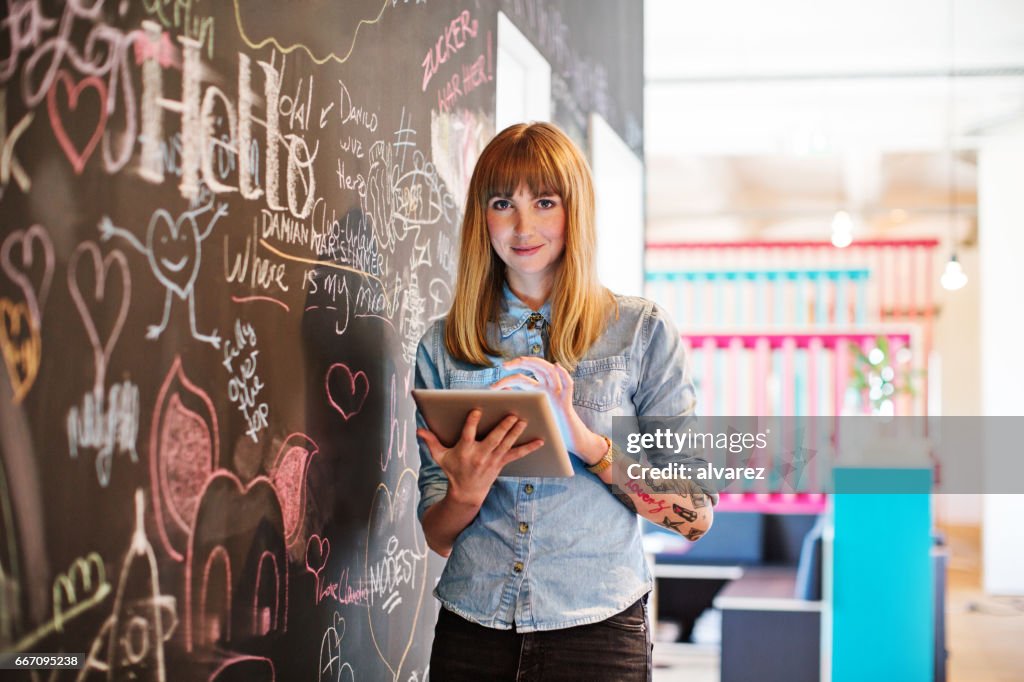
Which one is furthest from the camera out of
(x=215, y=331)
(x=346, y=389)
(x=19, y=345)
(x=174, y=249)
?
(x=346, y=389)

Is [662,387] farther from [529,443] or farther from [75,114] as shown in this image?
[75,114]

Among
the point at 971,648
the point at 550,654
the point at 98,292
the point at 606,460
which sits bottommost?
the point at 971,648

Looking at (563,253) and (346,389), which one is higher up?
(563,253)

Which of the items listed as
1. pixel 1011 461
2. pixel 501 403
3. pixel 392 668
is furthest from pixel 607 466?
pixel 1011 461

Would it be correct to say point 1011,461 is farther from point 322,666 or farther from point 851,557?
point 322,666

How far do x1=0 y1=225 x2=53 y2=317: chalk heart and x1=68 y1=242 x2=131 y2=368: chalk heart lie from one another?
36 millimetres

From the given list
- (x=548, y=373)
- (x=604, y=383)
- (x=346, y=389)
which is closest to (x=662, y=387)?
(x=604, y=383)

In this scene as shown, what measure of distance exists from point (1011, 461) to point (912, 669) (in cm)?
429

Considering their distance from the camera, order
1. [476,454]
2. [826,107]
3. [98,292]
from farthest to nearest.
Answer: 1. [826,107]
2. [476,454]
3. [98,292]

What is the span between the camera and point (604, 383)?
167cm

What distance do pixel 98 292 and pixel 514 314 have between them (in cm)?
74

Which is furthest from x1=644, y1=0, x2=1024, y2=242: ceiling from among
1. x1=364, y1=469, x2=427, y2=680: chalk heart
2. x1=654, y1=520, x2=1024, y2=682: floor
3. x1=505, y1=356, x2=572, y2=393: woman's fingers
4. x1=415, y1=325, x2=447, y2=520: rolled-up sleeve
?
x1=505, y1=356, x2=572, y2=393: woman's fingers

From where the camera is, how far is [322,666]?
5.94ft

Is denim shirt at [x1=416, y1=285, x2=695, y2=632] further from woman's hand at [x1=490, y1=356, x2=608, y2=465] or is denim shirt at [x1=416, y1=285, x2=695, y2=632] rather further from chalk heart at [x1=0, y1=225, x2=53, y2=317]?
chalk heart at [x1=0, y1=225, x2=53, y2=317]
